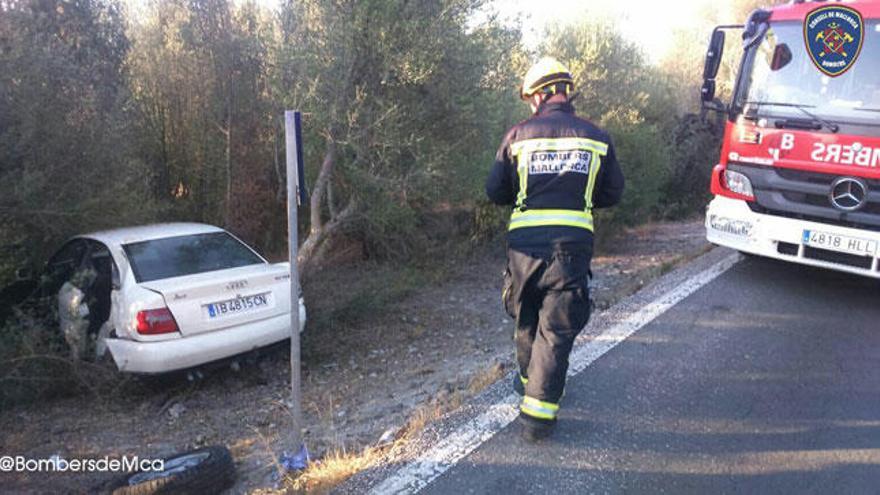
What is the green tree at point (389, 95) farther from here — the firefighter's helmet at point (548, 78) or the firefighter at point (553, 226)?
the firefighter at point (553, 226)

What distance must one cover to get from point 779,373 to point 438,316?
4296 mm

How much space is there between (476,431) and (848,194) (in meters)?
4.35

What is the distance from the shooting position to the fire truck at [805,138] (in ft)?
18.8

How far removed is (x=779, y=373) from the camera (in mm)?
4410

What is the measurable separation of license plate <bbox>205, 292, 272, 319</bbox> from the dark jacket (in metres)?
2.81

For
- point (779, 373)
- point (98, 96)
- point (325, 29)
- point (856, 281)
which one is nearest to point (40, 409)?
point (98, 96)

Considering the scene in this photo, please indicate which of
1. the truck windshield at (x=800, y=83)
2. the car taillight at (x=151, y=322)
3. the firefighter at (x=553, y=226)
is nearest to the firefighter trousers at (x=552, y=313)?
the firefighter at (x=553, y=226)

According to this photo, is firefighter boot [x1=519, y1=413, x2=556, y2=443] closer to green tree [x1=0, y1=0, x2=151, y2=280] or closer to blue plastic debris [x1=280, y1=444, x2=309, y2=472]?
blue plastic debris [x1=280, y1=444, x2=309, y2=472]

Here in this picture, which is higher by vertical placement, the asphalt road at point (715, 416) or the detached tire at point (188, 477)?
the asphalt road at point (715, 416)

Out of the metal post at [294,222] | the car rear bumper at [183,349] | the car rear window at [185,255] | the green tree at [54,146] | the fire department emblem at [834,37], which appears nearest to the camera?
the metal post at [294,222]

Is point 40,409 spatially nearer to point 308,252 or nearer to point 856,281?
point 308,252

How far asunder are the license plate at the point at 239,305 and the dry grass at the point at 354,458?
2114 mm

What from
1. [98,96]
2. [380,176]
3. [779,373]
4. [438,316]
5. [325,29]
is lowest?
[438,316]

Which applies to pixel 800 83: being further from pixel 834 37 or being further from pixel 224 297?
pixel 224 297
